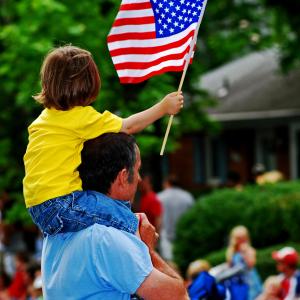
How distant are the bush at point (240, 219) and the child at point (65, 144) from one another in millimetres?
9613

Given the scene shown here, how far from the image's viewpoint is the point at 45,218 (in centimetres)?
369

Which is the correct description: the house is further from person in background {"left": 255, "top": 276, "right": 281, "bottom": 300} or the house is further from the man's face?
the man's face

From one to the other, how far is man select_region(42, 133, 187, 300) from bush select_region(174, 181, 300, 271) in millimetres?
9663

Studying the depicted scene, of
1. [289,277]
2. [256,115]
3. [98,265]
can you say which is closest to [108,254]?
[98,265]

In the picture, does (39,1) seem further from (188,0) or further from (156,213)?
(188,0)

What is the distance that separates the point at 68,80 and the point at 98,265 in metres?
0.70

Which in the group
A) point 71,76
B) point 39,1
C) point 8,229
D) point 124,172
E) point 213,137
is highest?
point 71,76

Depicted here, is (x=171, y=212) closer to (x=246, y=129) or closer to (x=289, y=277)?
(x=289, y=277)

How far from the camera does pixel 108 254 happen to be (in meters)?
3.51

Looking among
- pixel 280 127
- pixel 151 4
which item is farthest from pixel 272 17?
pixel 151 4

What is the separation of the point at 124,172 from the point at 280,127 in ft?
75.5

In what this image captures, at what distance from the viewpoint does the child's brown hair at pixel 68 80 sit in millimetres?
3781

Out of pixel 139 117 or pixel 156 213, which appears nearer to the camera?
pixel 139 117

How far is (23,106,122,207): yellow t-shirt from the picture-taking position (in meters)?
3.69
